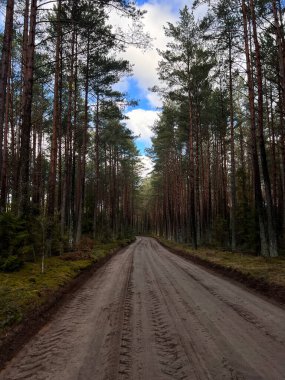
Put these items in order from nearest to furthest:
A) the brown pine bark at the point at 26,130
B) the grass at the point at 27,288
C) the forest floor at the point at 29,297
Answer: the forest floor at the point at 29,297 → the grass at the point at 27,288 → the brown pine bark at the point at 26,130

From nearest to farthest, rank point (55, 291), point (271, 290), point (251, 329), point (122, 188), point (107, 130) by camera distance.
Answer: point (251, 329) → point (55, 291) → point (271, 290) → point (107, 130) → point (122, 188)

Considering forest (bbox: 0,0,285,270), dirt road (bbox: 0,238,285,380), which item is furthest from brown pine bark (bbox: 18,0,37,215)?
dirt road (bbox: 0,238,285,380)

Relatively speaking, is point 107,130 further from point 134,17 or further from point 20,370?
point 20,370

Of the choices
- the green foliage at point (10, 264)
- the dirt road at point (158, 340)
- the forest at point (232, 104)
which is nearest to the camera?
the dirt road at point (158, 340)

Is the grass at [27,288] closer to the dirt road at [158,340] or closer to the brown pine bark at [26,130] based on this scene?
the dirt road at [158,340]

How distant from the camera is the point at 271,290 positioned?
862cm

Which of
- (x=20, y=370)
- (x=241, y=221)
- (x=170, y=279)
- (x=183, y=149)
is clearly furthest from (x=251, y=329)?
(x=183, y=149)

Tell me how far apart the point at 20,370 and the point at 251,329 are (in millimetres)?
3551

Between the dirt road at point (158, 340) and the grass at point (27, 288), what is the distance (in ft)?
1.83

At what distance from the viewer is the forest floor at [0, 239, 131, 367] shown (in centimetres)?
512

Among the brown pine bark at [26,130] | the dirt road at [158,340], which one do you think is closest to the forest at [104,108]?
the brown pine bark at [26,130]

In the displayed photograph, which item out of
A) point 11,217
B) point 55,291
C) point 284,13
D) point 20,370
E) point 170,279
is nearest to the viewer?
point 20,370

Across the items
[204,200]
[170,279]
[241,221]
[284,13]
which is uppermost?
[284,13]

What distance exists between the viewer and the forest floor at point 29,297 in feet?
16.8
